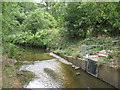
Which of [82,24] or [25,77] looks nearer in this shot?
[25,77]

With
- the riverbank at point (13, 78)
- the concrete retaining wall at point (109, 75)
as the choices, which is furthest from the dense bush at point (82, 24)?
the riverbank at point (13, 78)

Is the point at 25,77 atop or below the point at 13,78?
below

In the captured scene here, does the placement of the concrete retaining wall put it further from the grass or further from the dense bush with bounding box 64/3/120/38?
the dense bush with bounding box 64/3/120/38

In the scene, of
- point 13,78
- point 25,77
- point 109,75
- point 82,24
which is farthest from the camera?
point 82,24

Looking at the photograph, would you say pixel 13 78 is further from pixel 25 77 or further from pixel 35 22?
pixel 35 22

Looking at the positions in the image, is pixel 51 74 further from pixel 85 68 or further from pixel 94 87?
pixel 94 87

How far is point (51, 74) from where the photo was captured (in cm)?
596

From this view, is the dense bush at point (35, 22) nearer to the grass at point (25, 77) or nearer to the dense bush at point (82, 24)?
the dense bush at point (82, 24)

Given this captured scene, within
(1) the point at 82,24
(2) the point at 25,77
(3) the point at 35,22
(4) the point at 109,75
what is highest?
(3) the point at 35,22

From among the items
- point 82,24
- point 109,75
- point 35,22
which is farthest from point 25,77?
point 35,22

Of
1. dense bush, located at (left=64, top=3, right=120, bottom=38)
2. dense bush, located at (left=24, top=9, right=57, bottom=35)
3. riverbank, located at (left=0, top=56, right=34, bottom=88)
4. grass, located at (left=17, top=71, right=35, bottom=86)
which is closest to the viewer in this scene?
riverbank, located at (left=0, top=56, right=34, bottom=88)

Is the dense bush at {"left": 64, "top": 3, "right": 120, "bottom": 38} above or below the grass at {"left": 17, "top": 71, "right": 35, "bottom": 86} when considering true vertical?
above

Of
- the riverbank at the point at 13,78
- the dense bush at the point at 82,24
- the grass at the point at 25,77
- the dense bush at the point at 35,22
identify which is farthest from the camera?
the dense bush at the point at 35,22

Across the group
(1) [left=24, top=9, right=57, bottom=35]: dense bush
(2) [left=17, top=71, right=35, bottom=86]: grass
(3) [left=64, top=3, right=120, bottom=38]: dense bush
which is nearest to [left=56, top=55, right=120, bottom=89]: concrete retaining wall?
(2) [left=17, top=71, right=35, bottom=86]: grass
